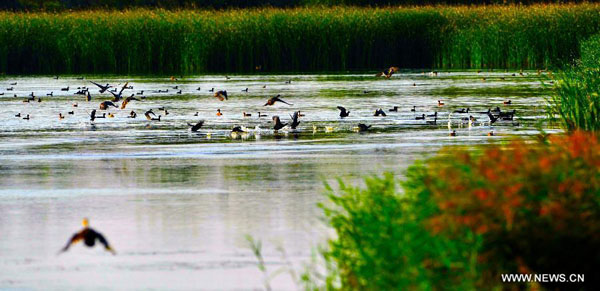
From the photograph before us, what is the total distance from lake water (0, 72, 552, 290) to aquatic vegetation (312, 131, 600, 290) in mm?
1630

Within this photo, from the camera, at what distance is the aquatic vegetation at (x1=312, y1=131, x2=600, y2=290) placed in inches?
297

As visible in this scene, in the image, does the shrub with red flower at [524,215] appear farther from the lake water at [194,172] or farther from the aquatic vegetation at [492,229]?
the lake water at [194,172]

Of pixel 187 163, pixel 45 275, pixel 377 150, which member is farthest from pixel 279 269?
pixel 377 150

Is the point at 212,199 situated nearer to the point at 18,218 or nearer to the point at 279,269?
the point at 18,218

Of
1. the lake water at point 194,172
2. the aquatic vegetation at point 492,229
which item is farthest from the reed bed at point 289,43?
the aquatic vegetation at point 492,229

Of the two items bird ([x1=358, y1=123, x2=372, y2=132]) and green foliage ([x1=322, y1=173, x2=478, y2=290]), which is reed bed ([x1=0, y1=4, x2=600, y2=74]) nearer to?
bird ([x1=358, y1=123, x2=372, y2=132])

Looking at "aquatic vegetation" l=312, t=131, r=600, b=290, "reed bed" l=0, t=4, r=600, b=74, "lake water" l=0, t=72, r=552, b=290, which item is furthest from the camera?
"reed bed" l=0, t=4, r=600, b=74

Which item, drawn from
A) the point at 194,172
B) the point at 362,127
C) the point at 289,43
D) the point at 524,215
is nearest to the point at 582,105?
the point at 194,172

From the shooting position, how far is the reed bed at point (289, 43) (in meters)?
44.7

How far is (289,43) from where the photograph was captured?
151 feet

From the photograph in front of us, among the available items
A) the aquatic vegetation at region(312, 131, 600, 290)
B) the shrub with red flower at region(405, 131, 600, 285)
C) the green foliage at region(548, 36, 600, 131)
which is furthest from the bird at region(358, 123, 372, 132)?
the shrub with red flower at region(405, 131, 600, 285)

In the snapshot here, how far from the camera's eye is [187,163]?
17.0m

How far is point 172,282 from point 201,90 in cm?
2513

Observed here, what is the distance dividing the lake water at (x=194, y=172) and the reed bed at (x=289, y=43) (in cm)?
1192
